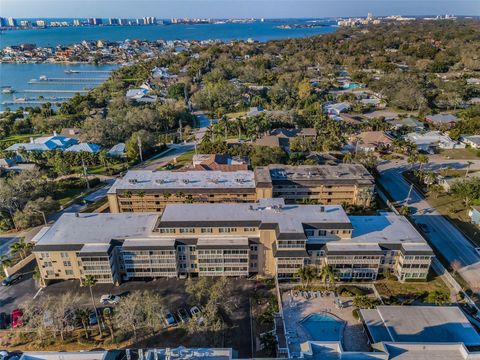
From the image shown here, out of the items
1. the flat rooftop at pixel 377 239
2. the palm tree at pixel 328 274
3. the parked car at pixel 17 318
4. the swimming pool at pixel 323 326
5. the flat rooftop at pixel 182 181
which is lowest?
the parked car at pixel 17 318

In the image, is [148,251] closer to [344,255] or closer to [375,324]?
[344,255]

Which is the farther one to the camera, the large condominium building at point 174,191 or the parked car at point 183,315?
the large condominium building at point 174,191

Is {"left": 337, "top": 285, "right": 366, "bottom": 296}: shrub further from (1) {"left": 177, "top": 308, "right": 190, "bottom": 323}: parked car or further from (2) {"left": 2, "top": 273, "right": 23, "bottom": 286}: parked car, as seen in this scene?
(2) {"left": 2, "top": 273, "right": 23, "bottom": 286}: parked car

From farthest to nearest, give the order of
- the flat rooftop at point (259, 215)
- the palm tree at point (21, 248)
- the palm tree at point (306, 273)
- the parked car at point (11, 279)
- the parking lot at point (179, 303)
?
the palm tree at point (21, 248)
the parked car at point (11, 279)
the flat rooftop at point (259, 215)
the palm tree at point (306, 273)
the parking lot at point (179, 303)

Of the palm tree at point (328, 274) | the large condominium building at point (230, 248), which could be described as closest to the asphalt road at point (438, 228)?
the large condominium building at point (230, 248)

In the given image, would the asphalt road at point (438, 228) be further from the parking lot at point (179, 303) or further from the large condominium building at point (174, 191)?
the parking lot at point (179, 303)

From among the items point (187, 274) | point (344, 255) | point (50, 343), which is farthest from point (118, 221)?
point (344, 255)
